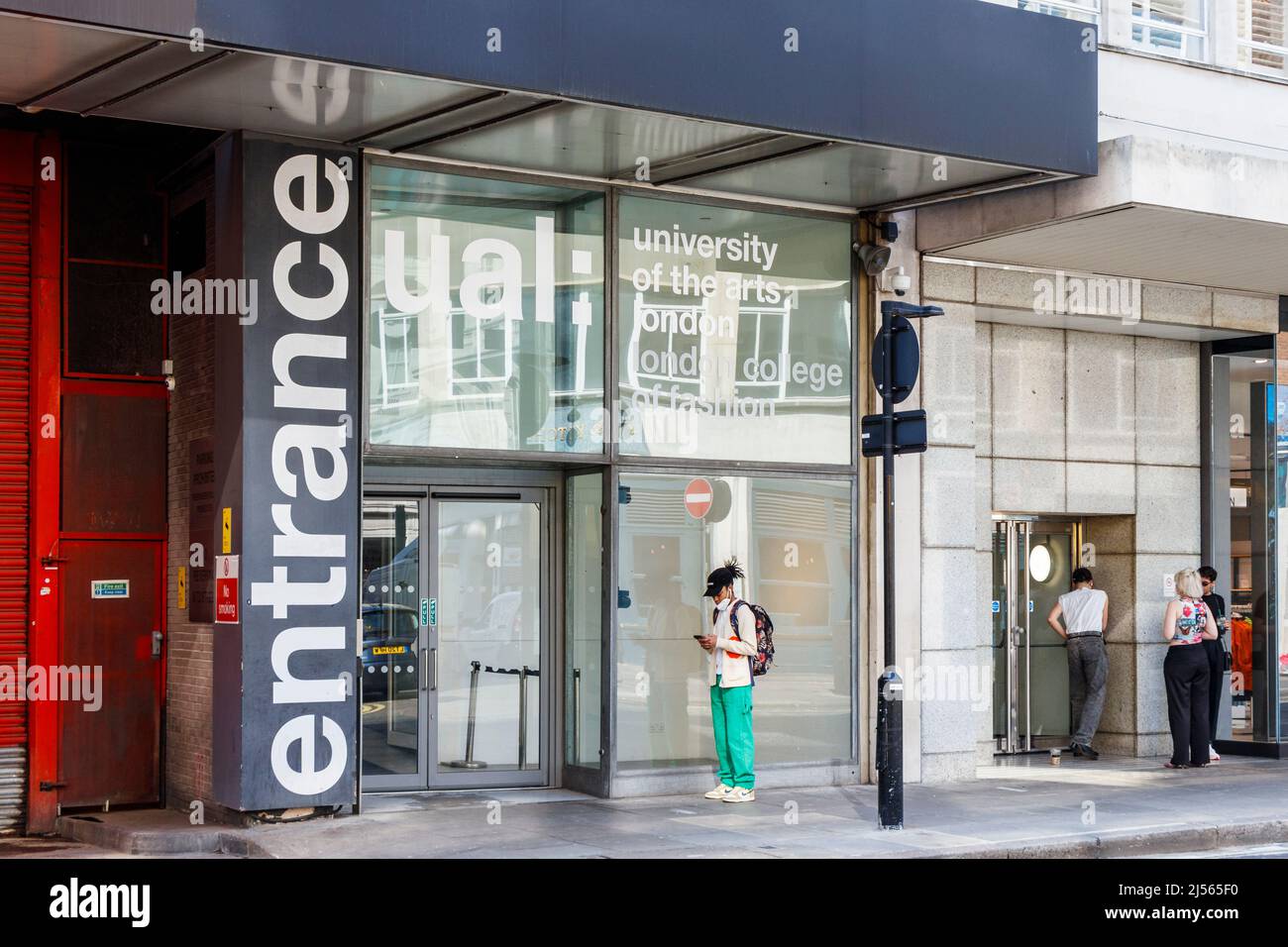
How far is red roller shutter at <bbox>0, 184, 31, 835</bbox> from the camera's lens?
1217 centimetres

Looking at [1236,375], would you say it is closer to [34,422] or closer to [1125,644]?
[1125,644]

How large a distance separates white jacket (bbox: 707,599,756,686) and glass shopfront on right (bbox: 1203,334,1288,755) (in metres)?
6.75

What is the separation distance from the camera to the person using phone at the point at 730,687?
12828mm

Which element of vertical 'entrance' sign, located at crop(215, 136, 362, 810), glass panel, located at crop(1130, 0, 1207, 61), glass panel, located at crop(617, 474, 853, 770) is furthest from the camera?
glass panel, located at crop(1130, 0, 1207, 61)

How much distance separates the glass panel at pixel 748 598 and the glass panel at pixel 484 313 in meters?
1.07

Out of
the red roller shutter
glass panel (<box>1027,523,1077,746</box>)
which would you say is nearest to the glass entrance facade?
the red roller shutter

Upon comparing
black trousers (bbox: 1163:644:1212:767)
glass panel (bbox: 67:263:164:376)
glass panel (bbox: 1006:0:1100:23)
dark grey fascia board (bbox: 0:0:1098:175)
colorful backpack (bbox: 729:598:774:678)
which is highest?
glass panel (bbox: 1006:0:1100:23)

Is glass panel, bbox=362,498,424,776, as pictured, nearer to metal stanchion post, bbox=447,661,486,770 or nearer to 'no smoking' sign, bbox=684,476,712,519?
metal stanchion post, bbox=447,661,486,770

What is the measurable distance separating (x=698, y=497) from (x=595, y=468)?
98 centimetres

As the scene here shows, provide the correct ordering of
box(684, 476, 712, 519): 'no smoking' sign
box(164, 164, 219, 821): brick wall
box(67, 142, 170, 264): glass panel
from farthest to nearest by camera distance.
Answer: box(684, 476, 712, 519): 'no smoking' sign
box(67, 142, 170, 264): glass panel
box(164, 164, 219, 821): brick wall

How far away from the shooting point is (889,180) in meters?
13.3

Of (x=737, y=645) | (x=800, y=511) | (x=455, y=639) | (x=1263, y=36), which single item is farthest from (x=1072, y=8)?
(x=455, y=639)

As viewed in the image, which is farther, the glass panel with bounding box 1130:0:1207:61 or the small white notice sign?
the glass panel with bounding box 1130:0:1207:61

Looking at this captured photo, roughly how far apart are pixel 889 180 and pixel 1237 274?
4721 millimetres
